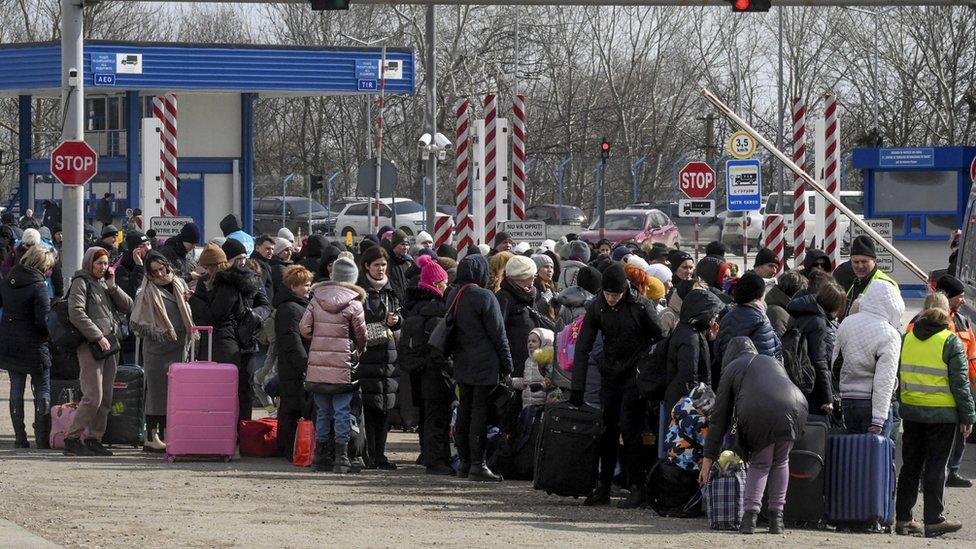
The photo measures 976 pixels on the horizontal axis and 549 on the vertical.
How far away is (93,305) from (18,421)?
1.34 metres

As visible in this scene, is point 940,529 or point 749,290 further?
point 940,529

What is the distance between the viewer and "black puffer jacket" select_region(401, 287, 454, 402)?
42.0 ft

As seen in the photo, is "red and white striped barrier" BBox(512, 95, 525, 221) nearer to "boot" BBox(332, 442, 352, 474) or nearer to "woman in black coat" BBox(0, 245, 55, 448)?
"woman in black coat" BBox(0, 245, 55, 448)

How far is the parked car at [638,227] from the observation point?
49.7 meters

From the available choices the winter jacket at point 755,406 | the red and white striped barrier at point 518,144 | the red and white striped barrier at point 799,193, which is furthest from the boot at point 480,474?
the red and white striped barrier at point 799,193

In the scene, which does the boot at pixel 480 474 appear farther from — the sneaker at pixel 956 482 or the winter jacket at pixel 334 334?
the sneaker at pixel 956 482

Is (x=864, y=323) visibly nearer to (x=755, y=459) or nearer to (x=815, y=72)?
(x=755, y=459)

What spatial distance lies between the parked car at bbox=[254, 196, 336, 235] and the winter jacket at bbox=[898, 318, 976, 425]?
1795 inches

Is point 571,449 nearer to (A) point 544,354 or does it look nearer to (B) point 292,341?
(A) point 544,354

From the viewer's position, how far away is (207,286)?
13.8 meters

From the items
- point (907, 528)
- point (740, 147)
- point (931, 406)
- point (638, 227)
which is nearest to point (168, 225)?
point (740, 147)

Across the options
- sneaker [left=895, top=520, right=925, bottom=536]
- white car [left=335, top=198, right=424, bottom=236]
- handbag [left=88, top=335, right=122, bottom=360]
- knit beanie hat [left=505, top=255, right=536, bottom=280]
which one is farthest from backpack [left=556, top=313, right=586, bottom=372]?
white car [left=335, top=198, right=424, bottom=236]

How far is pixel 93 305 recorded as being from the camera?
13.3 meters

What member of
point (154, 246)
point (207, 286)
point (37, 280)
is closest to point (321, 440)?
point (207, 286)
